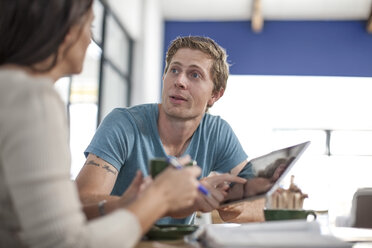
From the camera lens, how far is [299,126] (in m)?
7.59

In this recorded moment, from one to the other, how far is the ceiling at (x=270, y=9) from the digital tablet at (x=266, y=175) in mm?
5845

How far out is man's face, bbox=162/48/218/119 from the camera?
5.98ft

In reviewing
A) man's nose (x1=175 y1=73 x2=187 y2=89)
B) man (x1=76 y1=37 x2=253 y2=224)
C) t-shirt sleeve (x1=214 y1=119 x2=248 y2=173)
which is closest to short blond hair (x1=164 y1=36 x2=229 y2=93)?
man (x1=76 y1=37 x2=253 y2=224)

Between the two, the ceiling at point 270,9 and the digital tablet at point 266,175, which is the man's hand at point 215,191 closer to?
the digital tablet at point 266,175

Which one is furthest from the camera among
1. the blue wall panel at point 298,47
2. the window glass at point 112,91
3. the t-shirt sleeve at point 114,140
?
the blue wall panel at point 298,47

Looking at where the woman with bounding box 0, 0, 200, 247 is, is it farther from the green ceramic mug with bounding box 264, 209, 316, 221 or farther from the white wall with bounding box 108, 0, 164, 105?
the white wall with bounding box 108, 0, 164, 105

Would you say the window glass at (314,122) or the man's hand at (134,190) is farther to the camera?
the window glass at (314,122)

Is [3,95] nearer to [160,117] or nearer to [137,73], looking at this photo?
[160,117]

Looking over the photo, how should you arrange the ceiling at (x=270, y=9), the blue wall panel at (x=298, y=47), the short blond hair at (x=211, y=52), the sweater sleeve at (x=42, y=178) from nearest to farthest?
the sweater sleeve at (x=42, y=178) → the short blond hair at (x=211, y=52) → the ceiling at (x=270, y=9) → the blue wall panel at (x=298, y=47)

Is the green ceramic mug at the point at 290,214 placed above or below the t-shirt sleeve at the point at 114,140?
below

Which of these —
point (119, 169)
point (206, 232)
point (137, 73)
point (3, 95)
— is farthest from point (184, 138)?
point (137, 73)

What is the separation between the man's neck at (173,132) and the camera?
182cm

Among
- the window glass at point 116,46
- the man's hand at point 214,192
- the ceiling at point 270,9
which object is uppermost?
the ceiling at point 270,9


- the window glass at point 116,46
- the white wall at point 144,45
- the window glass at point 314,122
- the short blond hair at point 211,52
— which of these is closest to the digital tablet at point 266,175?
the short blond hair at point 211,52
